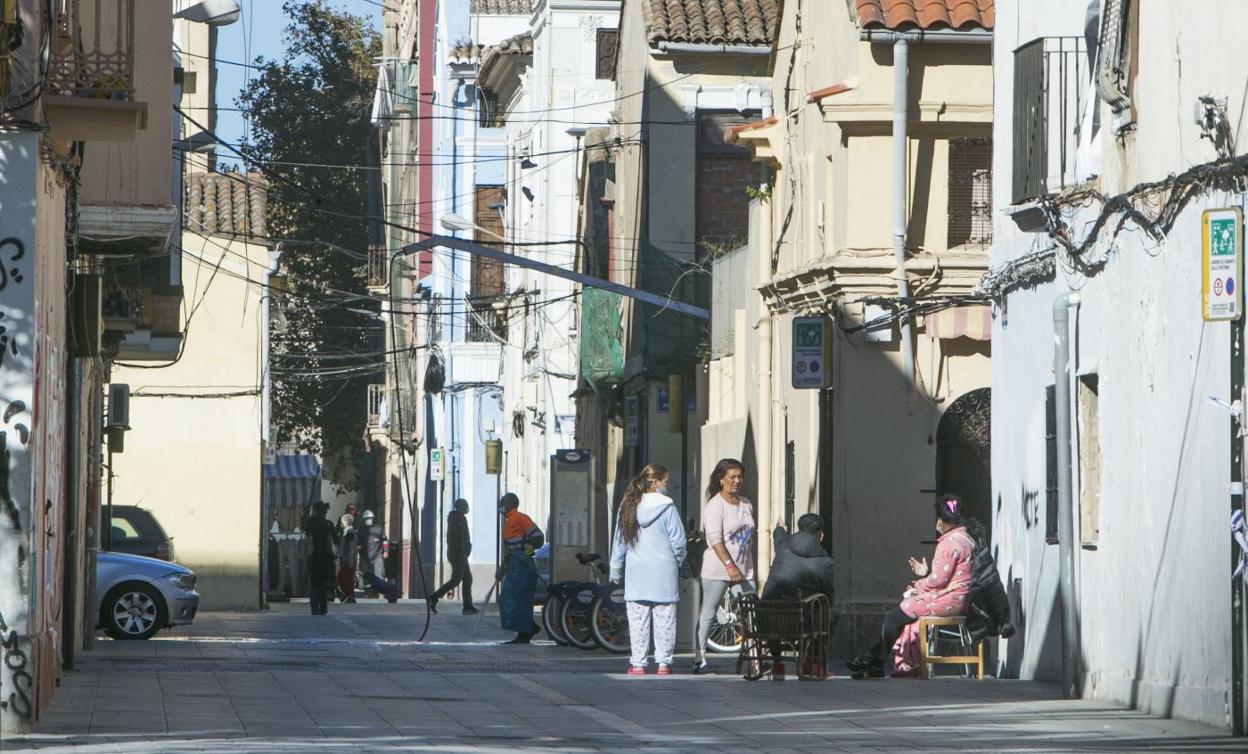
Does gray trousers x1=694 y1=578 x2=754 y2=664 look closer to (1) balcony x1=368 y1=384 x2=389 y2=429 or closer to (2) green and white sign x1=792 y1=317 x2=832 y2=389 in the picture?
(2) green and white sign x1=792 y1=317 x2=832 y2=389

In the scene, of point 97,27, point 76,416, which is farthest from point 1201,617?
point 76,416

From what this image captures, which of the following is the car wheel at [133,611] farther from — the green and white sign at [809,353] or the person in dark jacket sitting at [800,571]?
the person in dark jacket sitting at [800,571]

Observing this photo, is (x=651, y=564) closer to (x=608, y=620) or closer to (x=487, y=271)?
(x=608, y=620)

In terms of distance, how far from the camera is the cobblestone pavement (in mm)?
12766

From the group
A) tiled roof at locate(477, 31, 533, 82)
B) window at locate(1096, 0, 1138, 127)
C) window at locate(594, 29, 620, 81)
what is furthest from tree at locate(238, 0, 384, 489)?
window at locate(1096, 0, 1138, 127)

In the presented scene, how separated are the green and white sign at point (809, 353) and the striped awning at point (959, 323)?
1159 mm

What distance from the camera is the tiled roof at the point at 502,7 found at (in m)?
54.9

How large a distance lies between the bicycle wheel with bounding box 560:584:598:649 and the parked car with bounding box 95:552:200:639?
4.31 meters

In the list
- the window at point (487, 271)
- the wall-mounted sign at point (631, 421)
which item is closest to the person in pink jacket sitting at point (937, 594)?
the wall-mounted sign at point (631, 421)

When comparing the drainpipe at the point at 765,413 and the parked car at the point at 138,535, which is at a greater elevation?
the drainpipe at the point at 765,413

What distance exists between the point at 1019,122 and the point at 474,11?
37.4m

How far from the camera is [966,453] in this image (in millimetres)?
23344

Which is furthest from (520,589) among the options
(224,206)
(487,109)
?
(487,109)

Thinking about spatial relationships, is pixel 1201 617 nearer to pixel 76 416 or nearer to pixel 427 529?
pixel 76 416
